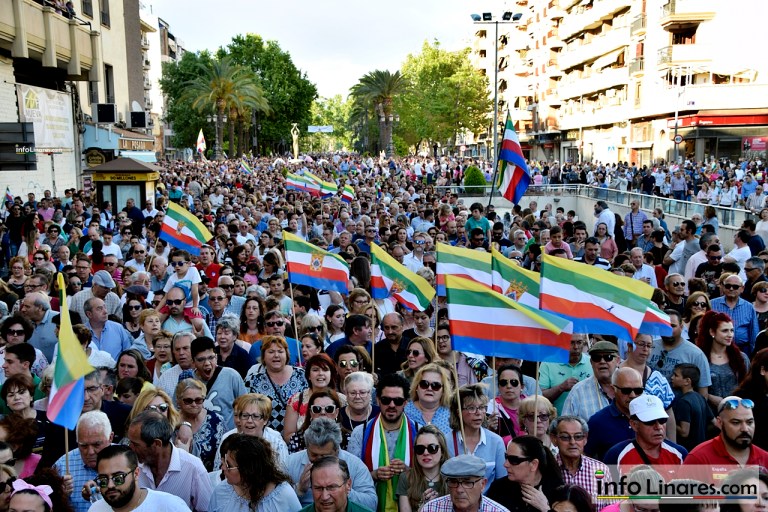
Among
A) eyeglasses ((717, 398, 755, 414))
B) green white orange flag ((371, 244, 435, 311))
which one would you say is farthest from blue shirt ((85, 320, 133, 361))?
eyeglasses ((717, 398, 755, 414))

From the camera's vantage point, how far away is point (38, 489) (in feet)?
15.9

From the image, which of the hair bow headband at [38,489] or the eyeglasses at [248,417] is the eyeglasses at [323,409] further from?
the hair bow headband at [38,489]

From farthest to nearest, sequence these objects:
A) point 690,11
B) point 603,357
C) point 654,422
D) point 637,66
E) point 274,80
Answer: point 274,80
point 637,66
point 690,11
point 603,357
point 654,422

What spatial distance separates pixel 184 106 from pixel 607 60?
40691 mm

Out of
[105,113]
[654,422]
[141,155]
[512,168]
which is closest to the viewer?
[654,422]

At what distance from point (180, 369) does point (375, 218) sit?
12.5 meters

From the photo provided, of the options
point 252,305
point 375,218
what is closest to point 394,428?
point 252,305

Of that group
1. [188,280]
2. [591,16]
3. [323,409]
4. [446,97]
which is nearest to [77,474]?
[323,409]

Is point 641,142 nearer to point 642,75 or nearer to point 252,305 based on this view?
point 642,75

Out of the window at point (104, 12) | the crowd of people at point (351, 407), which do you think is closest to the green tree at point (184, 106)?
the window at point (104, 12)

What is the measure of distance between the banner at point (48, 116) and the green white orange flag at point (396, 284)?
58.0 ft

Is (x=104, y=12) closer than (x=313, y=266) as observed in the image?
No

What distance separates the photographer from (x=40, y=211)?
20.2 metres

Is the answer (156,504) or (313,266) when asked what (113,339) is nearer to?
(313,266)
